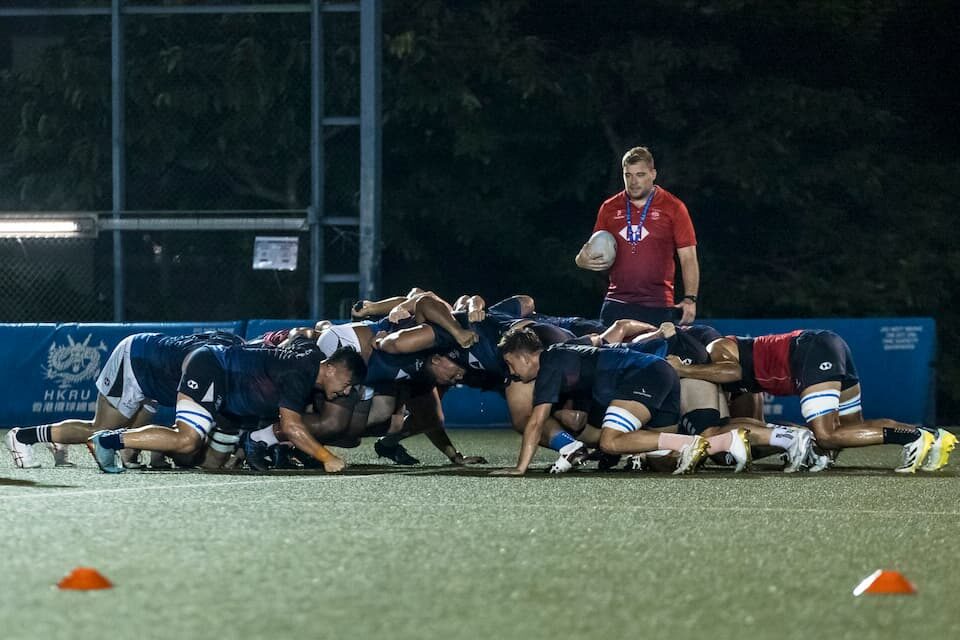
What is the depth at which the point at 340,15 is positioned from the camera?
17.2 metres

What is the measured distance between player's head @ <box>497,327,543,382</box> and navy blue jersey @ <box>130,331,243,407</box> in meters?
2.11

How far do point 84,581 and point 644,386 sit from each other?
5.21 metres

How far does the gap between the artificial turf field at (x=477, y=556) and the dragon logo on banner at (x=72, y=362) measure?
5.80 metres

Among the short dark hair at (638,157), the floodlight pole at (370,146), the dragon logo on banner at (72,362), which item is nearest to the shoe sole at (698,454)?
the short dark hair at (638,157)

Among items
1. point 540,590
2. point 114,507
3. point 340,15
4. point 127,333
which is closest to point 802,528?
point 540,590

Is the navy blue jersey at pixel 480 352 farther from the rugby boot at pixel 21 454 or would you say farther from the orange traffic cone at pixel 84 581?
the orange traffic cone at pixel 84 581

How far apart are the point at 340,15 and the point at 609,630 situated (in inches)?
524

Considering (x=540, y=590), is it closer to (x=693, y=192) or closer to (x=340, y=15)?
(x=340, y=15)

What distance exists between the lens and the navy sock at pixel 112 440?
986 cm

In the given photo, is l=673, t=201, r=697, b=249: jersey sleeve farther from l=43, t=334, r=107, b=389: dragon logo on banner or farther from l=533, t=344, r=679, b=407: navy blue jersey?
l=43, t=334, r=107, b=389: dragon logo on banner

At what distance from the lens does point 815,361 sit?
10195 millimetres

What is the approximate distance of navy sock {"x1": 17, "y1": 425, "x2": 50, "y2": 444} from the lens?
1035cm

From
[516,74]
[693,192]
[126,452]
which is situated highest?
→ [516,74]

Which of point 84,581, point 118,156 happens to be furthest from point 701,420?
point 118,156
